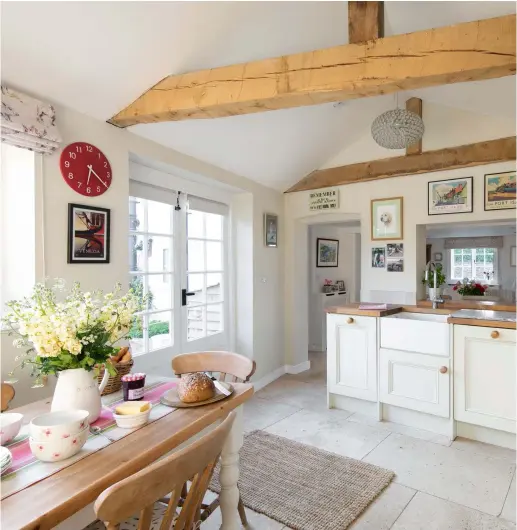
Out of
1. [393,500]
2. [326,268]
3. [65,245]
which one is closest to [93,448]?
[65,245]

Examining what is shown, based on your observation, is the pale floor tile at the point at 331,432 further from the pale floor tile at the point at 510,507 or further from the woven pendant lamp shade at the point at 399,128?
the woven pendant lamp shade at the point at 399,128

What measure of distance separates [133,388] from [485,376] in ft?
7.78

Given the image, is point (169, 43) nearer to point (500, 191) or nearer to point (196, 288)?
point (196, 288)

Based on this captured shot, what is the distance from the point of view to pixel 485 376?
103 inches

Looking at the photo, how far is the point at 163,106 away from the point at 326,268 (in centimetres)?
405

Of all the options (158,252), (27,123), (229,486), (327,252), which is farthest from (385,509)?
(327,252)

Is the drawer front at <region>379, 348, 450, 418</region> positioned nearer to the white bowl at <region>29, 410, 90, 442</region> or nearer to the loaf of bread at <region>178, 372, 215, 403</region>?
the loaf of bread at <region>178, 372, 215, 403</region>

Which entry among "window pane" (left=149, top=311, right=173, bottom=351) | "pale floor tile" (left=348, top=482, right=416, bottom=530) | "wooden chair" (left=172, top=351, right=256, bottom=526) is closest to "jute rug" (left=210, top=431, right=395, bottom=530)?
"pale floor tile" (left=348, top=482, right=416, bottom=530)

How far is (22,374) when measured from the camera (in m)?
1.96

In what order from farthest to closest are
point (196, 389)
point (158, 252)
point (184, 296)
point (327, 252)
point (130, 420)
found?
point (327, 252) < point (184, 296) < point (158, 252) < point (196, 389) < point (130, 420)

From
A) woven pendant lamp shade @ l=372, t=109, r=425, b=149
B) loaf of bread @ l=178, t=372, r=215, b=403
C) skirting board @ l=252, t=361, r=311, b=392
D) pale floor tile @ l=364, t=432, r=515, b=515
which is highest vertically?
woven pendant lamp shade @ l=372, t=109, r=425, b=149

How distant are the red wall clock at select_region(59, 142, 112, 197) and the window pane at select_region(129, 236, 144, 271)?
616mm

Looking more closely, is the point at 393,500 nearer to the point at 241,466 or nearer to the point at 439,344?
the point at 241,466

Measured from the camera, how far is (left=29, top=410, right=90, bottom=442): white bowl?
1094 millimetres
